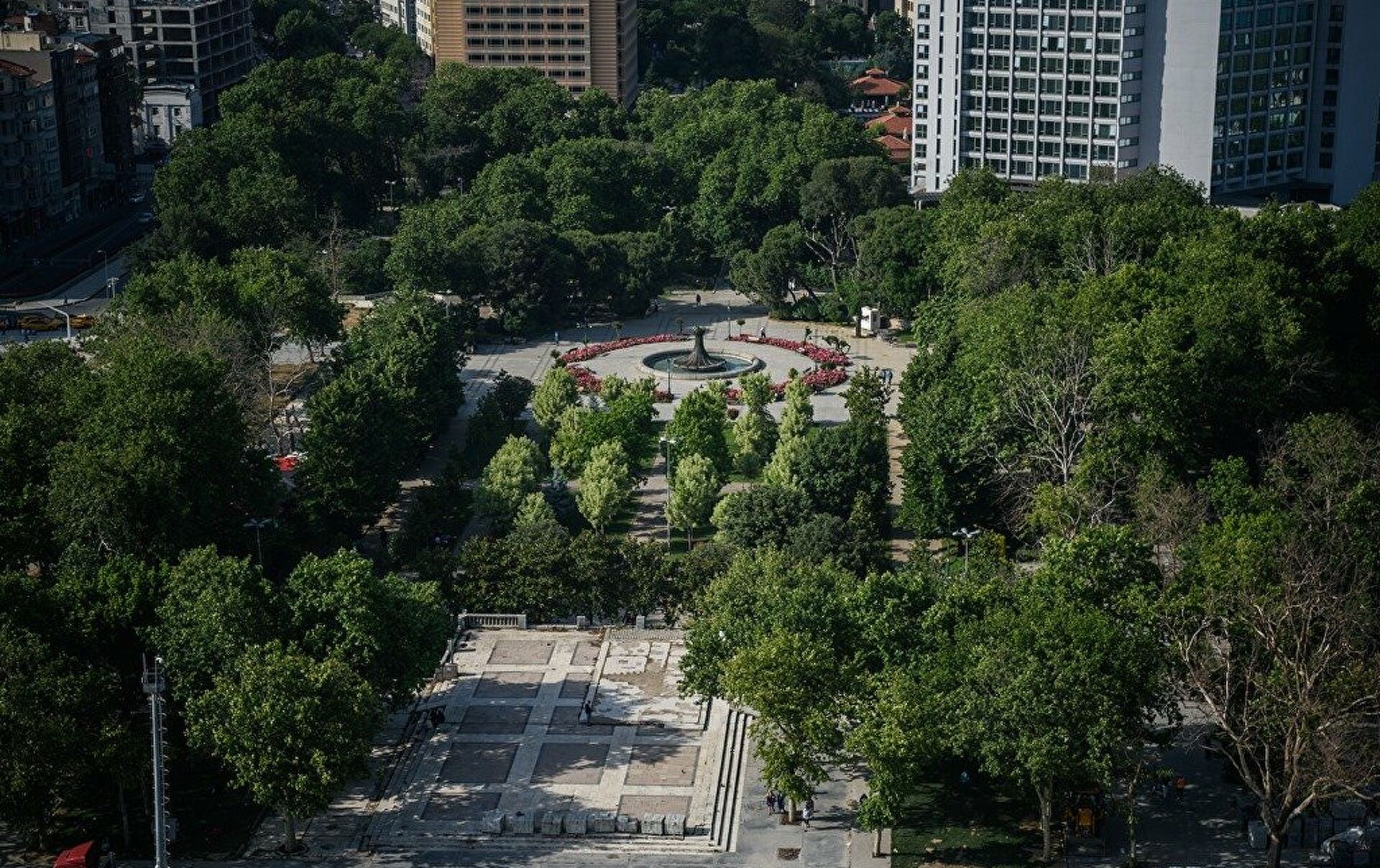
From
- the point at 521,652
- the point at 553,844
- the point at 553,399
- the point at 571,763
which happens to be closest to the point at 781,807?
the point at 553,844

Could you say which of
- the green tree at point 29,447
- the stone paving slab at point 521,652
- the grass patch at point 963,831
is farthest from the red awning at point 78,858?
the grass patch at point 963,831

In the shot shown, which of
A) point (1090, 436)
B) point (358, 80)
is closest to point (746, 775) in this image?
point (1090, 436)

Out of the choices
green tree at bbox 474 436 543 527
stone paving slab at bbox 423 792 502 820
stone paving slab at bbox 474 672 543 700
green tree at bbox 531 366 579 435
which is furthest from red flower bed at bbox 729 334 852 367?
stone paving slab at bbox 423 792 502 820

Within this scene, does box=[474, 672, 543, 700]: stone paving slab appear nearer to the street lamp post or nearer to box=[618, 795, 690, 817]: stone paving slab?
box=[618, 795, 690, 817]: stone paving slab

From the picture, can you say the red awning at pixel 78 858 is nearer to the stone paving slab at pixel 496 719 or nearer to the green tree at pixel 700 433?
the stone paving slab at pixel 496 719

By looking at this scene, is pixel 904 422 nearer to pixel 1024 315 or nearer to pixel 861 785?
pixel 1024 315

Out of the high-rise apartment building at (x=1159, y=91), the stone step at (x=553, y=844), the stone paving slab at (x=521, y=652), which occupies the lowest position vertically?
the stone step at (x=553, y=844)
